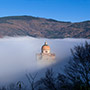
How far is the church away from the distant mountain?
86209 mm

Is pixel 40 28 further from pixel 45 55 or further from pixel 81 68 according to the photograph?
pixel 81 68

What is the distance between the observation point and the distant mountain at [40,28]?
424 feet

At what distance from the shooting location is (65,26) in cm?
13800

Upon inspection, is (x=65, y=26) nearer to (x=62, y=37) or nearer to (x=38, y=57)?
(x=62, y=37)

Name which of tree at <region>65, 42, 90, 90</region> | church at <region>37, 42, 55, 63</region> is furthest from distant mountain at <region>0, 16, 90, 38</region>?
tree at <region>65, 42, 90, 90</region>

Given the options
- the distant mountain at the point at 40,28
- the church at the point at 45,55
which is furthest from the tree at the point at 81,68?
the distant mountain at the point at 40,28

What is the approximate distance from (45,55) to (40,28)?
346 ft

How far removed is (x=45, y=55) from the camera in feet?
121

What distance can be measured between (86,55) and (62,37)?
118 metres

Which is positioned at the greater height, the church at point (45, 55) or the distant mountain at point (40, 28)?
the distant mountain at point (40, 28)

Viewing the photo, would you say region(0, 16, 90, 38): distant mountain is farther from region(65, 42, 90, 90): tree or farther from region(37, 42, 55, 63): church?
region(65, 42, 90, 90): tree

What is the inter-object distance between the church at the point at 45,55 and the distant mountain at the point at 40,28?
8621 cm

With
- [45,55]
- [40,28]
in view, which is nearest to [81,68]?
[45,55]

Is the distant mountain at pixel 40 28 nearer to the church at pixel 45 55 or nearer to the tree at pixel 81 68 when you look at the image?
the church at pixel 45 55
